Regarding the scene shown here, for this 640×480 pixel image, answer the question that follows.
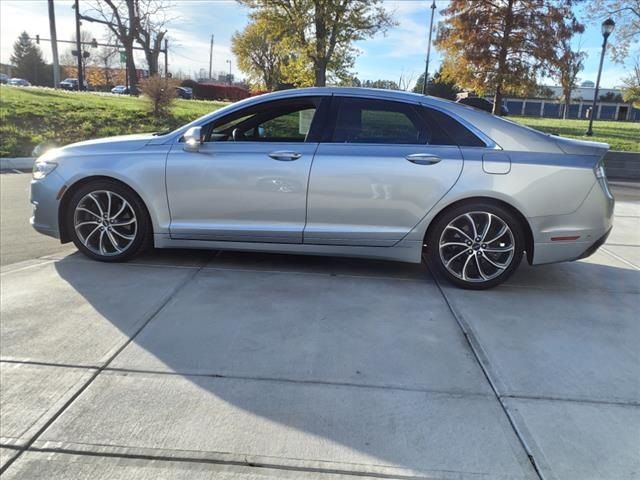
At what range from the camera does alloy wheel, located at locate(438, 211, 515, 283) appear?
13.7 feet

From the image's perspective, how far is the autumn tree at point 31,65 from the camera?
76500 mm

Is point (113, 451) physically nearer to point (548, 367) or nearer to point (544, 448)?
point (544, 448)

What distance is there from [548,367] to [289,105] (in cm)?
300

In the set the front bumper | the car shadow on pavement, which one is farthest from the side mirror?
the front bumper

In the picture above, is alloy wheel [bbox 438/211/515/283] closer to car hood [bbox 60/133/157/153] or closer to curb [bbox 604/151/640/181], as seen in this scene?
car hood [bbox 60/133/157/153]

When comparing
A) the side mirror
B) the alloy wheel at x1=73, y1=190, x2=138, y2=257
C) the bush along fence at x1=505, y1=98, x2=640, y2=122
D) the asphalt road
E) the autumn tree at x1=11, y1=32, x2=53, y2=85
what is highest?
the autumn tree at x1=11, y1=32, x2=53, y2=85

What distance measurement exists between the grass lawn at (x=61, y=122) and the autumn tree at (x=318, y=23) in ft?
14.8

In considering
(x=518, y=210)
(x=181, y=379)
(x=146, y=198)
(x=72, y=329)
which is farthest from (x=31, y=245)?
(x=518, y=210)

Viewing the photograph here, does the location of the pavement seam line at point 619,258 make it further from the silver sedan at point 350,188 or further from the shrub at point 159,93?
the shrub at point 159,93

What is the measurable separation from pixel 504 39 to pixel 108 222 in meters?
20.5

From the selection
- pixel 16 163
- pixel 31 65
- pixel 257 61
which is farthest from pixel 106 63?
pixel 16 163

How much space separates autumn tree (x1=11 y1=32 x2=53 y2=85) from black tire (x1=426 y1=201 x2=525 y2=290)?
8456 centimetres

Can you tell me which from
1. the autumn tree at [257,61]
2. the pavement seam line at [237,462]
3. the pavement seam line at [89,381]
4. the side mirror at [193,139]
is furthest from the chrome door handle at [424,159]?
the autumn tree at [257,61]

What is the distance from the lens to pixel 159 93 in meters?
17.6
